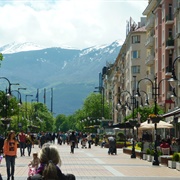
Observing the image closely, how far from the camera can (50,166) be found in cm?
764

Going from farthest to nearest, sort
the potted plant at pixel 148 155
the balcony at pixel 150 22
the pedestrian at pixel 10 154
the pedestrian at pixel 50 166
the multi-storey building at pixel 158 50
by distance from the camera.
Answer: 1. the balcony at pixel 150 22
2. the multi-storey building at pixel 158 50
3. the potted plant at pixel 148 155
4. the pedestrian at pixel 10 154
5. the pedestrian at pixel 50 166

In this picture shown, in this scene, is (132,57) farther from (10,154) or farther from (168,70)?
(10,154)

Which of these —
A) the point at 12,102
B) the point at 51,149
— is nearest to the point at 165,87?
the point at 12,102

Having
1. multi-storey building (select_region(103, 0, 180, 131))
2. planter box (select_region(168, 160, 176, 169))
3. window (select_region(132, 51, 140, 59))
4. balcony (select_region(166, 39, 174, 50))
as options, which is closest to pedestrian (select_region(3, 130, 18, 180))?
planter box (select_region(168, 160, 176, 169))

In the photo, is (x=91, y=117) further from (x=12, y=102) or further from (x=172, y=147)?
(x=172, y=147)

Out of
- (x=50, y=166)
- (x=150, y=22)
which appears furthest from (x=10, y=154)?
(x=150, y=22)

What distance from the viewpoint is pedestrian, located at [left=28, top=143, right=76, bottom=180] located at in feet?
25.0

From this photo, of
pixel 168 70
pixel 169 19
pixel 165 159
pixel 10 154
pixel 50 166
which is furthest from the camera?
pixel 169 19

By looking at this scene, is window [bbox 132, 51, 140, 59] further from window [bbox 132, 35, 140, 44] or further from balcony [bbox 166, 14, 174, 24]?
balcony [bbox 166, 14, 174, 24]

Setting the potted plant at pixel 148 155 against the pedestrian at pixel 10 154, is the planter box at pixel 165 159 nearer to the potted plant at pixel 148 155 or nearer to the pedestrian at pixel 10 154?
the potted plant at pixel 148 155

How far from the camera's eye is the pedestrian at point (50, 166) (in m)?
7.63

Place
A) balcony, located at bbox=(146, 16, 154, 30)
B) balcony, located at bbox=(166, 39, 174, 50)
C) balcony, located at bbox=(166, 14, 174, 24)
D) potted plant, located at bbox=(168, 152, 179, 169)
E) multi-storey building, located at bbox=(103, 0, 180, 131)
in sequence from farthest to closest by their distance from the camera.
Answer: balcony, located at bbox=(146, 16, 154, 30), balcony, located at bbox=(166, 14, 174, 24), balcony, located at bbox=(166, 39, 174, 50), multi-storey building, located at bbox=(103, 0, 180, 131), potted plant, located at bbox=(168, 152, 179, 169)

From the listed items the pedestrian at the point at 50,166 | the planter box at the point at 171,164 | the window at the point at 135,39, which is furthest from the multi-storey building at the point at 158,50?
the pedestrian at the point at 50,166

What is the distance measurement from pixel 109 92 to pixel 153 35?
3336 inches
